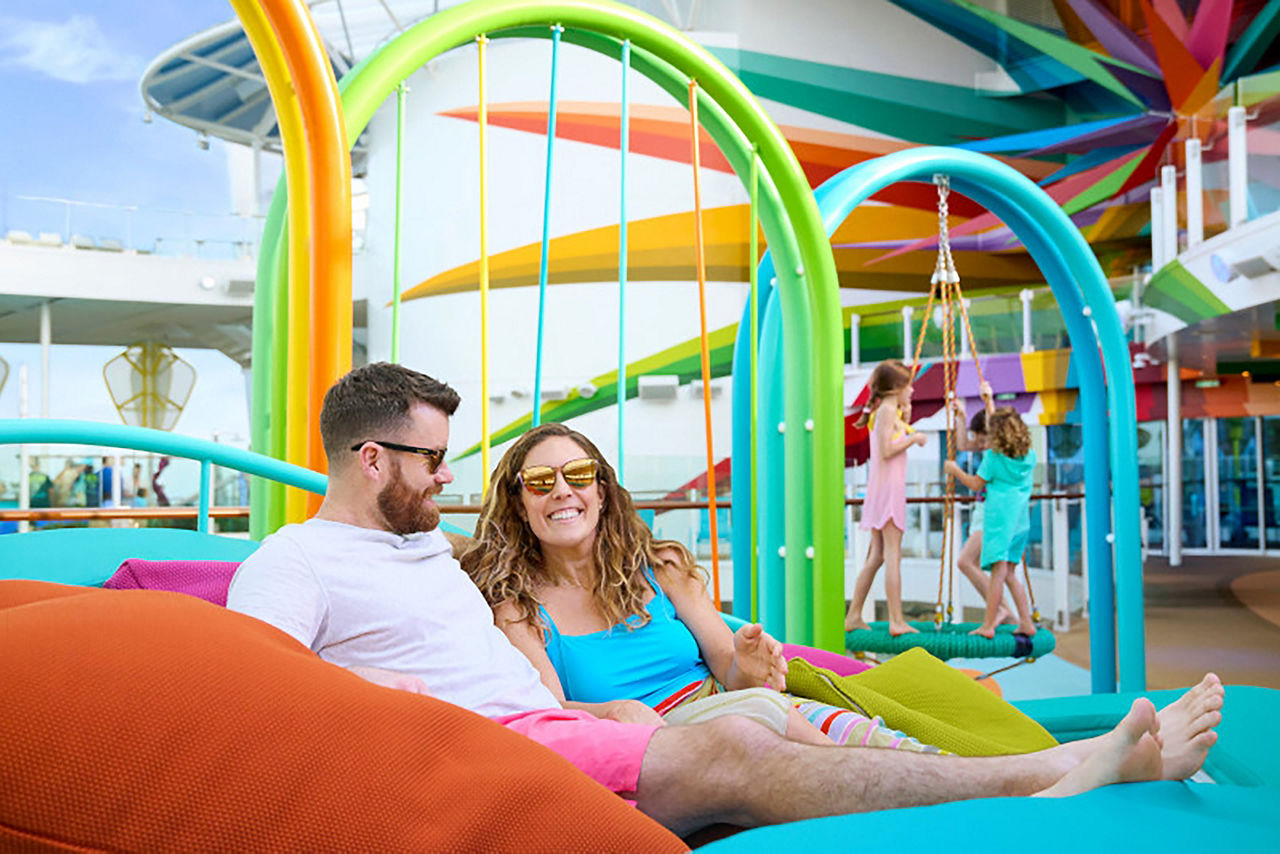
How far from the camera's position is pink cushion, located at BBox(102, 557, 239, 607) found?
57.3 inches

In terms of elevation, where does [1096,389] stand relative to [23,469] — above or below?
above

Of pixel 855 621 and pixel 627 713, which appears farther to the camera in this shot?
pixel 855 621

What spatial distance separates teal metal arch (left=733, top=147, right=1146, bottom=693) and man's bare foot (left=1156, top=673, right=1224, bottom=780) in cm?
180

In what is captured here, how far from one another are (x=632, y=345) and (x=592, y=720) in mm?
10181

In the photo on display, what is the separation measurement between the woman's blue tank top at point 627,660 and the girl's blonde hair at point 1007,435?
3.29m

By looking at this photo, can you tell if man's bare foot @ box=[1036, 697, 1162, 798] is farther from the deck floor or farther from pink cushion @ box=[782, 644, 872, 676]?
the deck floor

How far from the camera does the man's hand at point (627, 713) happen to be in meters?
1.48

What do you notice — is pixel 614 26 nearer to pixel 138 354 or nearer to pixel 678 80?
pixel 678 80

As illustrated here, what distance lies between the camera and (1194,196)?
7148 millimetres

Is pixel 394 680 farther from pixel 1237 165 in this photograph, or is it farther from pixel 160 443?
pixel 1237 165

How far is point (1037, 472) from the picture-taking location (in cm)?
904

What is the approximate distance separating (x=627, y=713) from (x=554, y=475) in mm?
456

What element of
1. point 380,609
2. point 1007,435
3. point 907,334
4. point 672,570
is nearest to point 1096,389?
point 1007,435

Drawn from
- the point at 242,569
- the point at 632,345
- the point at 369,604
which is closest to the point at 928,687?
the point at 369,604
